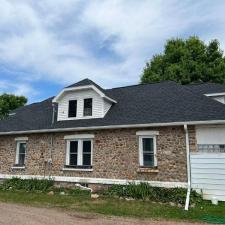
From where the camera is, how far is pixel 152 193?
12.6 meters

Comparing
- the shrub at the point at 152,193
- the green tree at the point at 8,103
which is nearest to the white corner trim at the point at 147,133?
the shrub at the point at 152,193

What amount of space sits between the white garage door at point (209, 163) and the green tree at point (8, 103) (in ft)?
120

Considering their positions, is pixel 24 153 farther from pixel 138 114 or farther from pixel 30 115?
pixel 138 114

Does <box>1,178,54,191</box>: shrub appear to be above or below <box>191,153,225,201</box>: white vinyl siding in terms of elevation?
below

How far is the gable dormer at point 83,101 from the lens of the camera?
16.6 metres

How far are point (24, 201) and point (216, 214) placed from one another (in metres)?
7.66

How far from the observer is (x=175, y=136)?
530 inches

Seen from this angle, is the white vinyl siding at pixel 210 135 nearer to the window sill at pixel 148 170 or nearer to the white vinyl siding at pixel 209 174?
the white vinyl siding at pixel 209 174

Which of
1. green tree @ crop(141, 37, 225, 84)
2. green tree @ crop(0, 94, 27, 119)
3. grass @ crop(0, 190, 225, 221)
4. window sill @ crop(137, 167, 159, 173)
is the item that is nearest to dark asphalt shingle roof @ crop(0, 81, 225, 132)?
window sill @ crop(137, 167, 159, 173)

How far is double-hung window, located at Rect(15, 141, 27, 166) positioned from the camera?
17.9 meters

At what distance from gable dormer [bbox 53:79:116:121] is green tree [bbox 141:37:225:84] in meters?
18.4

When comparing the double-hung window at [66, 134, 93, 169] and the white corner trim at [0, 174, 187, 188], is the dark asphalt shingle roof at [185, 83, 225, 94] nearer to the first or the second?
the white corner trim at [0, 174, 187, 188]

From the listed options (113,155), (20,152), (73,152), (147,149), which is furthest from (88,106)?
(20,152)

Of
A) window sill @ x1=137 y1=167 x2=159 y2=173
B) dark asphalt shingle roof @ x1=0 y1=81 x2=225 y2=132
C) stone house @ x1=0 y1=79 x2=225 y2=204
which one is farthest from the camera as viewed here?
dark asphalt shingle roof @ x1=0 y1=81 x2=225 y2=132
